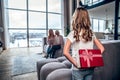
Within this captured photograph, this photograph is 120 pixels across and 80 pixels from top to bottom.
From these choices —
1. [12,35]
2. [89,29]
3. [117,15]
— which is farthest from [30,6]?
[89,29]

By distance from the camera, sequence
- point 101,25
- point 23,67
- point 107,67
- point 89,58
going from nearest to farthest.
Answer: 1. point 89,58
2. point 107,67
3. point 23,67
4. point 101,25

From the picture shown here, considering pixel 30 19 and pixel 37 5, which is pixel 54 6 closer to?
pixel 37 5

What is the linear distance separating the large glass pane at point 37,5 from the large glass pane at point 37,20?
401mm

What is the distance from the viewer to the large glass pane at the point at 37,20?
10.3 metres

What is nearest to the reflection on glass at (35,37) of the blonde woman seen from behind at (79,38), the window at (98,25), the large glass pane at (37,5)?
Result: the large glass pane at (37,5)

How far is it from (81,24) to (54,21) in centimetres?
1008

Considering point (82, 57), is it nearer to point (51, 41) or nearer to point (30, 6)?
point (51, 41)

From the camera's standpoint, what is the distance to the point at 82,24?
4.44 feet

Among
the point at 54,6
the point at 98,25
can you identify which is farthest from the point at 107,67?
the point at 98,25

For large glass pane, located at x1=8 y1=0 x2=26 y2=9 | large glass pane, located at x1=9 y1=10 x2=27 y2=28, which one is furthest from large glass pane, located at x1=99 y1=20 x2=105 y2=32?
large glass pane, located at x1=8 y1=0 x2=26 y2=9

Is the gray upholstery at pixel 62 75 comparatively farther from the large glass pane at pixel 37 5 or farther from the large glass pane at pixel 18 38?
the large glass pane at pixel 37 5

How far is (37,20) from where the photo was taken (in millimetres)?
10633

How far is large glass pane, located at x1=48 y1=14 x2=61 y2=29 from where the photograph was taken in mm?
11109

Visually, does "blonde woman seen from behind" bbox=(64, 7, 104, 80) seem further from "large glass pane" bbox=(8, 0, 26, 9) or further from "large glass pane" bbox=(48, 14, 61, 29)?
"large glass pane" bbox=(48, 14, 61, 29)
